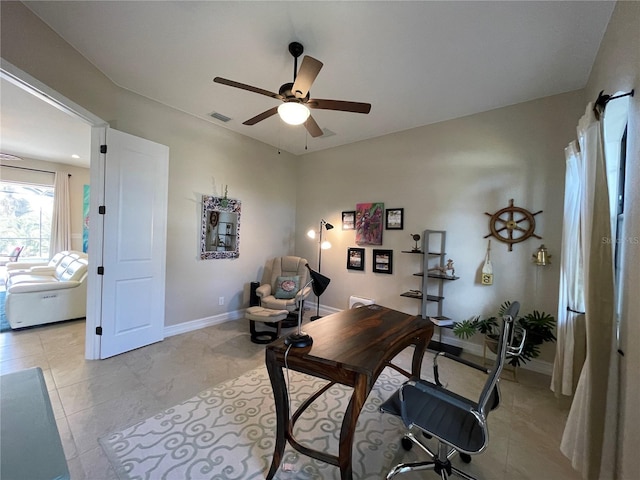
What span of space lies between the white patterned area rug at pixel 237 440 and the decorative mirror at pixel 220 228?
208 centimetres

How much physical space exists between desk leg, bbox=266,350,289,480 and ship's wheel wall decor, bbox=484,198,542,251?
286 centimetres

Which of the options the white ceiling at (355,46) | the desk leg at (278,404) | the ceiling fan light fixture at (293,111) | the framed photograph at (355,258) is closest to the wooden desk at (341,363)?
the desk leg at (278,404)

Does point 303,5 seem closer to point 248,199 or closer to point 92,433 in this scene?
point 248,199

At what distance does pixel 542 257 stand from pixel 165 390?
3.81 meters

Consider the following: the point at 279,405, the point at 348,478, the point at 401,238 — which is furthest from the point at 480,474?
the point at 401,238

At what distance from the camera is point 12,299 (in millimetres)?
3293

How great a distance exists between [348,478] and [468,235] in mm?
2833

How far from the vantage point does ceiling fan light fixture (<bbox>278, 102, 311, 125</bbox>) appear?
1965 millimetres

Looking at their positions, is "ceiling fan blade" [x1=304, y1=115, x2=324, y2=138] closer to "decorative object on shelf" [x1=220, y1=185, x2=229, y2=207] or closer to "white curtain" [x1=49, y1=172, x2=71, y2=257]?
"decorative object on shelf" [x1=220, y1=185, x2=229, y2=207]

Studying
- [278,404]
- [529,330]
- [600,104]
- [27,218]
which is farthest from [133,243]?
[27,218]

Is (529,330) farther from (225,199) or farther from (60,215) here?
(60,215)

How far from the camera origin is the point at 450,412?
141 centimetres

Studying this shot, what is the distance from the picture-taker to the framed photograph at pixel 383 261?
3.82m

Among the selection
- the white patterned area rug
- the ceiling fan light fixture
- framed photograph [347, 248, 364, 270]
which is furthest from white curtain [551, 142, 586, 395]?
framed photograph [347, 248, 364, 270]
